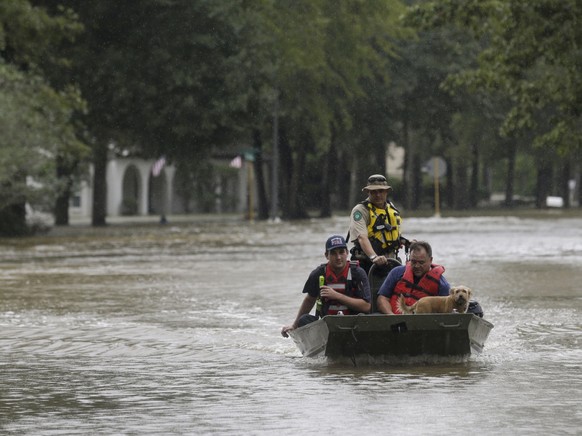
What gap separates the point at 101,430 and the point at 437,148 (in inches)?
3869

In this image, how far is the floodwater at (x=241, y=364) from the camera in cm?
1173

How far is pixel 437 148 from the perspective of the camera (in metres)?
109

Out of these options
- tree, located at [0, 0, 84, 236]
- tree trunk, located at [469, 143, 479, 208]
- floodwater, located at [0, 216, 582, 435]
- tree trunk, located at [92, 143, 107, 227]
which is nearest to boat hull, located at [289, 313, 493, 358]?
floodwater, located at [0, 216, 582, 435]

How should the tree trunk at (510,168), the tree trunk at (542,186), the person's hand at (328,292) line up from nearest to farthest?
the person's hand at (328,292) < the tree trunk at (510,168) < the tree trunk at (542,186)

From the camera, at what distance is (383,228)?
1733cm

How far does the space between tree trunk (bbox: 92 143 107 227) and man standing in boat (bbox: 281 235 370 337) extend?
51.4 m

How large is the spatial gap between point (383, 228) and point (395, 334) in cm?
238

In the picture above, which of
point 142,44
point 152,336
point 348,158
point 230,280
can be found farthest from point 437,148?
point 152,336

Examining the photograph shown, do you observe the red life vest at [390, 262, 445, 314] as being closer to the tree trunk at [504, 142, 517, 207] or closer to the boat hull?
the boat hull

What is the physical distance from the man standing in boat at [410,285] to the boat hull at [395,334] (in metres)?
0.52

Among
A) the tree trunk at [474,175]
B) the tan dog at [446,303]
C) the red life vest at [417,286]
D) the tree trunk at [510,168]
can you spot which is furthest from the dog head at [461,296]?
the tree trunk at [474,175]

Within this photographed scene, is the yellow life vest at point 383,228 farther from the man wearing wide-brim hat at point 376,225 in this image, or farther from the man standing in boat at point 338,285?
the man standing in boat at point 338,285

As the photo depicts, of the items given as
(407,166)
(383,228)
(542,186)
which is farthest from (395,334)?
(542,186)

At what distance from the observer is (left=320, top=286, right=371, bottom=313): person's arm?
15.5 metres
